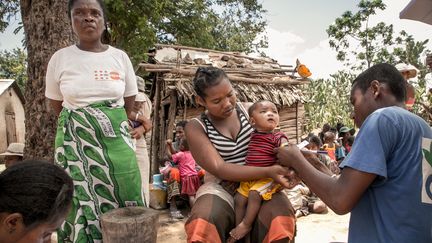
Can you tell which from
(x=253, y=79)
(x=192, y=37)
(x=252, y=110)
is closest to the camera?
(x=252, y=110)

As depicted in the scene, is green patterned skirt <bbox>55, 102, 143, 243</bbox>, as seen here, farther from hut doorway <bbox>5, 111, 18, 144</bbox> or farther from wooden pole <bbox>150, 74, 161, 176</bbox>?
hut doorway <bbox>5, 111, 18, 144</bbox>

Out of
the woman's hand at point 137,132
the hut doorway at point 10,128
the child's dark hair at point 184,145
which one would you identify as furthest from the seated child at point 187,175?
the hut doorway at point 10,128

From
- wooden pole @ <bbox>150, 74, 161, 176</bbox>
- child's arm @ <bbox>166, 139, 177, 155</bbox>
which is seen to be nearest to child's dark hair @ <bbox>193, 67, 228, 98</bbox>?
child's arm @ <bbox>166, 139, 177, 155</bbox>

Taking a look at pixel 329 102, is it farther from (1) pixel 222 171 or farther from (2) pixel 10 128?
(1) pixel 222 171

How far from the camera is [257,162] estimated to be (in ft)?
6.12

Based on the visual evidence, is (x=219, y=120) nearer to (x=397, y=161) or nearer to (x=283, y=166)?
(x=283, y=166)

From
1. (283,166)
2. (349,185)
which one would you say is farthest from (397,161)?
(283,166)

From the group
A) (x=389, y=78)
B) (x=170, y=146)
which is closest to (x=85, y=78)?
(x=389, y=78)

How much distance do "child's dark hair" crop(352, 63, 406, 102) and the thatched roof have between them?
229 inches

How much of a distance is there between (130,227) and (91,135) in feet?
2.16

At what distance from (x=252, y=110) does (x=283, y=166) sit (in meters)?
0.43

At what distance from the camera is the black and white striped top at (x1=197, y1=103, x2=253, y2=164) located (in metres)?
1.91

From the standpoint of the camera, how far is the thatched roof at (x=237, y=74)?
24.4 ft

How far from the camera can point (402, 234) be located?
151 centimetres
